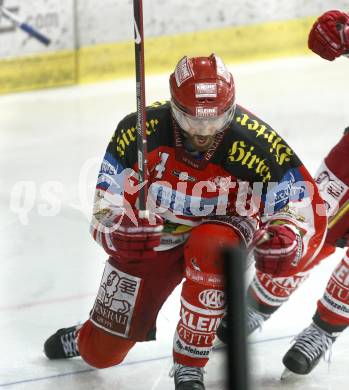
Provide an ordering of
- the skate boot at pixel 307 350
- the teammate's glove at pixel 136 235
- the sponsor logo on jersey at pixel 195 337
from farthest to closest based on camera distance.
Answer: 1. the skate boot at pixel 307 350
2. the sponsor logo on jersey at pixel 195 337
3. the teammate's glove at pixel 136 235

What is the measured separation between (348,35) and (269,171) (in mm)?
660

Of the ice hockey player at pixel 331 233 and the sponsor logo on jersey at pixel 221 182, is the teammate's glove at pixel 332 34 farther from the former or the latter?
the sponsor logo on jersey at pixel 221 182

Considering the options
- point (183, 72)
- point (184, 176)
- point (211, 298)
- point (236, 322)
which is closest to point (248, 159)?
point (184, 176)

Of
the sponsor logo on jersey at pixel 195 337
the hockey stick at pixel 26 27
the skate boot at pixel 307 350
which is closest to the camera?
the sponsor logo on jersey at pixel 195 337

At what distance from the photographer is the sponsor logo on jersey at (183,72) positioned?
312 centimetres

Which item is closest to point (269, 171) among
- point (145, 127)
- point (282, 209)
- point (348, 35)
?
point (282, 209)

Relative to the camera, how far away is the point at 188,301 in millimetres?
3082

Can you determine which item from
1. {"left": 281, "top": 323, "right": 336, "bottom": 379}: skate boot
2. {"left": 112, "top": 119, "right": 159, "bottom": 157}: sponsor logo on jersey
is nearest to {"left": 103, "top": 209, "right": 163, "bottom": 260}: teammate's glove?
{"left": 112, "top": 119, "right": 159, "bottom": 157}: sponsor logo on jersey

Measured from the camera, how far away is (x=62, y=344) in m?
3.54

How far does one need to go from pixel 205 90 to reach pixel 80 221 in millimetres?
1991

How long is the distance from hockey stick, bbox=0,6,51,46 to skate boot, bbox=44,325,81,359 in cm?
363

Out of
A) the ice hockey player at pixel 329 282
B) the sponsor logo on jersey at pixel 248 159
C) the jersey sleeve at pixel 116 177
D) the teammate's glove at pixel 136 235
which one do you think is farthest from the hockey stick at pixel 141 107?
the ice hockey player at pixel 329 282

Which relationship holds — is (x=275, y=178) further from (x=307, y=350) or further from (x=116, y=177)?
(x=307, y=350)

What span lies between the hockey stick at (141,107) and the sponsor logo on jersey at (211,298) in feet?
0.92
